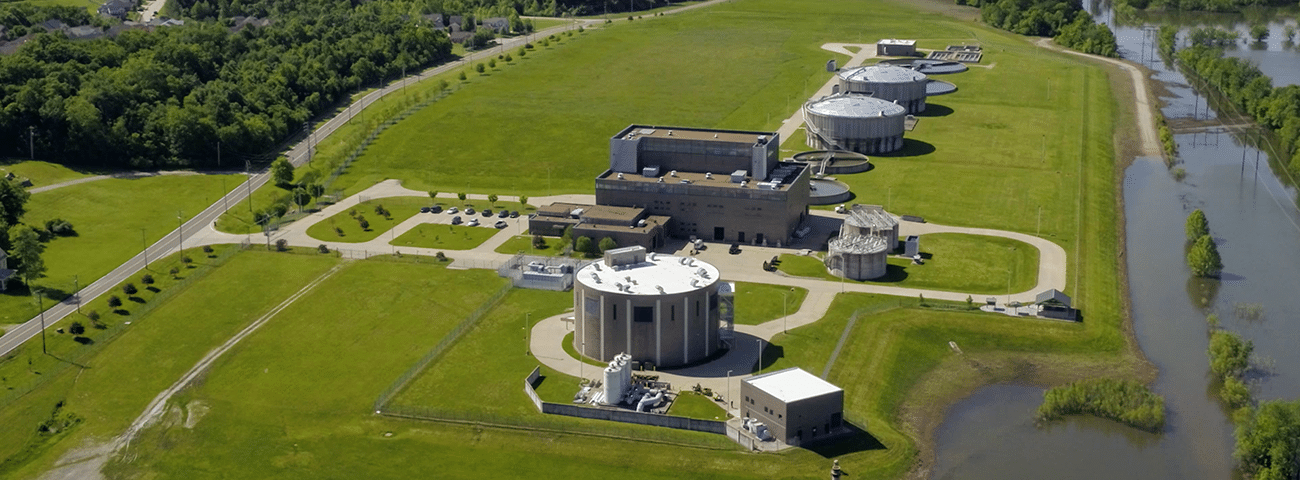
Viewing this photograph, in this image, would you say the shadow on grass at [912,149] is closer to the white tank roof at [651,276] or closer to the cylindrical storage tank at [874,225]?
the cylindrical storage tank at [874,225]

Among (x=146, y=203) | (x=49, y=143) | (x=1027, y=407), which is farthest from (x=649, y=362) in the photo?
(x=49, y=143)

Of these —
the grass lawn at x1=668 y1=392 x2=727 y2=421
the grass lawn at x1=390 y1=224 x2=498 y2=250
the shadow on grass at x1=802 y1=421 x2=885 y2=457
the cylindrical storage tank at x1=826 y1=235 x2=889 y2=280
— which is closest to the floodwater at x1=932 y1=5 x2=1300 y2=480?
the shadow on grass at x1=802 y1=421 x2=885 y2=457

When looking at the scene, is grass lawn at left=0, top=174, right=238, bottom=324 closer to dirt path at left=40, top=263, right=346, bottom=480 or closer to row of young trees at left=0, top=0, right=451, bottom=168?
row of young trees at left=0, top=0, right=451, bottom=168

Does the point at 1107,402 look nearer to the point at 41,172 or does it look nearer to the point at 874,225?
the point at 874,225

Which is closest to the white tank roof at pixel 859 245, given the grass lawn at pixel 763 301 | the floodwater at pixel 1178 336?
the grass lawn at pixel 763 301

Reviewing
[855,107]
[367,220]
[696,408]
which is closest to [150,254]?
[367,220]
